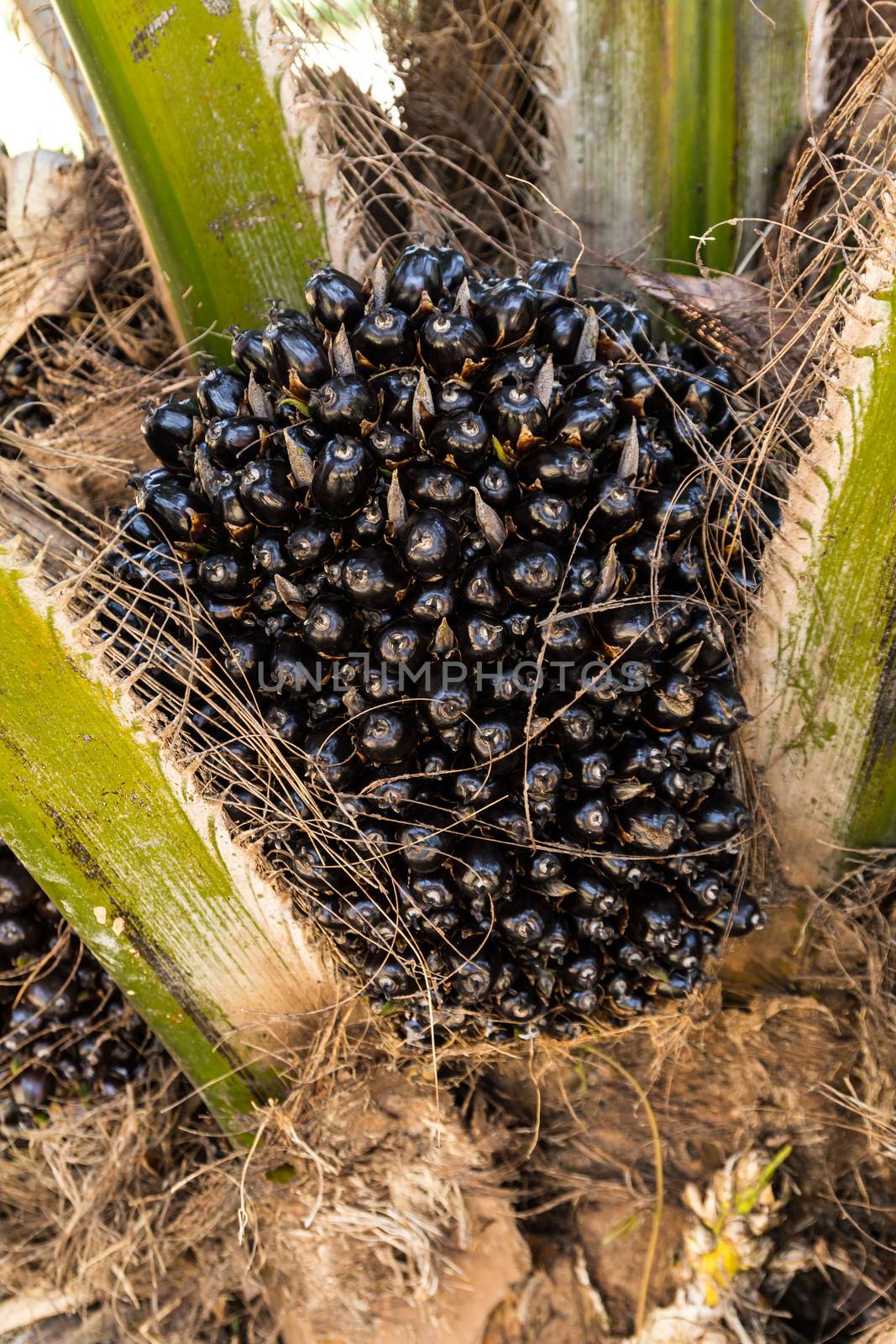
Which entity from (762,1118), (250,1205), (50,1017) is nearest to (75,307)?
(50,1017)

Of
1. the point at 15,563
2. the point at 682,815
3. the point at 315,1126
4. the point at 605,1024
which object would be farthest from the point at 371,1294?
the point at 15,563

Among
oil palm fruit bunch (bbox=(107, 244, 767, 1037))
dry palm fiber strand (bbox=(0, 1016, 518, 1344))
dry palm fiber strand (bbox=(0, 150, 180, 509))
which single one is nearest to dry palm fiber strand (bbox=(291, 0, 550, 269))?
oil palm fruit bunch (bbox=(107, 244, 767, 1037))

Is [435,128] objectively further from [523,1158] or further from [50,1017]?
[523,1158]

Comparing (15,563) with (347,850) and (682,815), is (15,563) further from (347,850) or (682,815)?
(682,815)

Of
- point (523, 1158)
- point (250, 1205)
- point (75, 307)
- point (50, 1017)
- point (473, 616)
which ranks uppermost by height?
point (75, 307)

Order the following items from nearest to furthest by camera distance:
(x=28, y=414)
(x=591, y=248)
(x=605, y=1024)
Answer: (x=605, y=1024) < (x=591, y=248) < (x=28, y=414)

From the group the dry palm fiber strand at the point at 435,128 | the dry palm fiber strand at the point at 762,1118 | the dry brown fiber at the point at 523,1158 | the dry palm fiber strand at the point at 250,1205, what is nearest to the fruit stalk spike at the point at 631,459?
the dry brown fiber at the point at 523,1158
